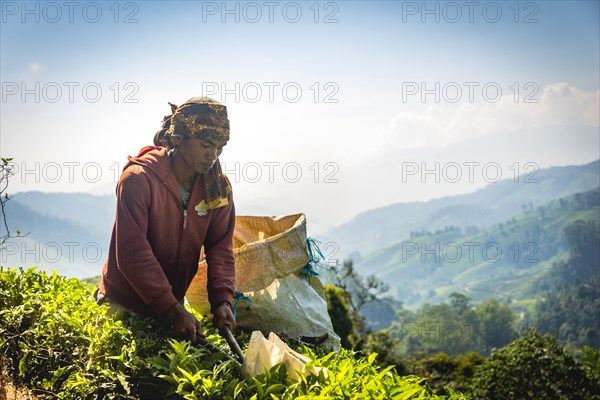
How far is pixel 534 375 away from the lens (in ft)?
23.8

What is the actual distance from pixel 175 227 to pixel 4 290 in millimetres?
1395

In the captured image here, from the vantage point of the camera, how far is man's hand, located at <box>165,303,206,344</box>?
2850 mm

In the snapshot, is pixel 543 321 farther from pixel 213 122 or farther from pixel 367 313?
pixel 213 122

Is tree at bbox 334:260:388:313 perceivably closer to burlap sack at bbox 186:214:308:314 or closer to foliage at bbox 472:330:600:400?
foliage at bbox 472:330:600:400

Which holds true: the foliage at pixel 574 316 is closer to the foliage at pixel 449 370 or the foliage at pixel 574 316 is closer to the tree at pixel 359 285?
the tree at pixel 359 285

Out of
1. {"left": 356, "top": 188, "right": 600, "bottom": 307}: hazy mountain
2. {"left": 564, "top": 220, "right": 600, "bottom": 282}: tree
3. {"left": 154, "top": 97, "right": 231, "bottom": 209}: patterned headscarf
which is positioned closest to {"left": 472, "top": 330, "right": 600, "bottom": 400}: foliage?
{"left": 154, "top": 97, "right": 231, "bottom": 209}: patterned headscarf

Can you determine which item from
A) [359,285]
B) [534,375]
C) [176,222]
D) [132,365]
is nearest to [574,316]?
[359,285]

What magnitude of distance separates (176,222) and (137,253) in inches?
14.2

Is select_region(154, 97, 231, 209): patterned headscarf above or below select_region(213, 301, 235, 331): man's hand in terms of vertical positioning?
above

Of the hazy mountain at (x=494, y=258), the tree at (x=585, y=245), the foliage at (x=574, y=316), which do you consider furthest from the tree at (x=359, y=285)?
the hazy mountain at (x=494, y=258)

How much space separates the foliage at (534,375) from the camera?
22.5 feet

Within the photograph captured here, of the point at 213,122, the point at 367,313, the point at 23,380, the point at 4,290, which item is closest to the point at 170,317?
the point at 23,380

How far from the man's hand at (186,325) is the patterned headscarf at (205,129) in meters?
0.65

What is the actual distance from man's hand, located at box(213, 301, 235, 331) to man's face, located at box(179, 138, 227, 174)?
2.58 feet
